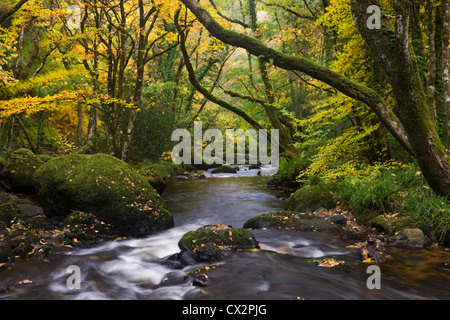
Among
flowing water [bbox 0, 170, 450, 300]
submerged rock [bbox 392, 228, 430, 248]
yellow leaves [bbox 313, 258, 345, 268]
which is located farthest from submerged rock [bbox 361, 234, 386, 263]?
yellow leaves [bbox 313, 258, 345, 268]

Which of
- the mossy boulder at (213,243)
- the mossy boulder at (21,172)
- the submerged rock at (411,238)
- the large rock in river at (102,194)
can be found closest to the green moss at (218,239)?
the mossy boulder at (213,243)

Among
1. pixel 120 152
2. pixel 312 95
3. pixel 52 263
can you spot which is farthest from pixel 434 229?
pixel 312 95

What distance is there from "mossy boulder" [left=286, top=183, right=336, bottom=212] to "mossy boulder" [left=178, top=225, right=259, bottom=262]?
2916 millimetres

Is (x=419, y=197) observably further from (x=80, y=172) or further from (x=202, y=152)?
(x=202, y=152)

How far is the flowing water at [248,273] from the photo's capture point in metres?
3.68

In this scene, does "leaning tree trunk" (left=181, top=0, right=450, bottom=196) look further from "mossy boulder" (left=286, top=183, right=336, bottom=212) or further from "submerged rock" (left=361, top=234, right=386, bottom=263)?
"mossy boulder" (left=286, top=183, right=336, bottom=212)

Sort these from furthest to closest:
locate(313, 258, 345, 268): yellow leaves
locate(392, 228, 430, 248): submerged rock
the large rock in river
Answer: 1. the large rock in river
2. locate(392, 228, 430, 248): submerged rock
3. locate(313, 258, 345, 268): yellow leaves

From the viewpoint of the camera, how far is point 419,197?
5766 mm

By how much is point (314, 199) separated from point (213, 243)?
3867mm

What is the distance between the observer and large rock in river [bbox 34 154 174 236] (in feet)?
20.4

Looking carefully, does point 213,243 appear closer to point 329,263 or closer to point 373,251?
point 329,263

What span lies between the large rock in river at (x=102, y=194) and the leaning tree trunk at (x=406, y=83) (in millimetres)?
5243

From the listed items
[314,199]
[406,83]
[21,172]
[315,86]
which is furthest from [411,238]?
[21,172]

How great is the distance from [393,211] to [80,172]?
22.0 feet
